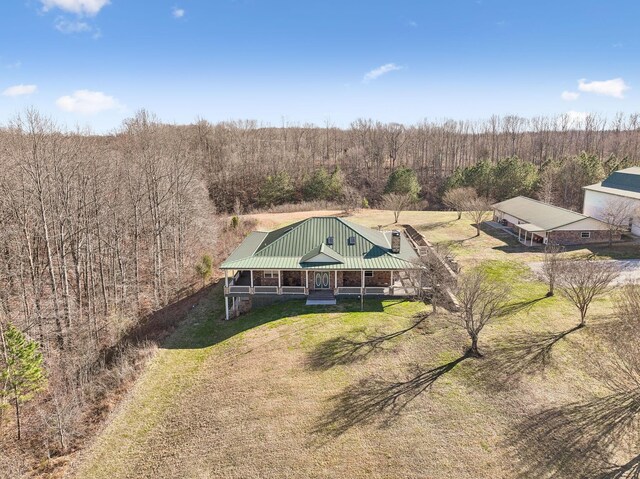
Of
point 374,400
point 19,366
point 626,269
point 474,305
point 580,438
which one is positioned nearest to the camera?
point 580,438

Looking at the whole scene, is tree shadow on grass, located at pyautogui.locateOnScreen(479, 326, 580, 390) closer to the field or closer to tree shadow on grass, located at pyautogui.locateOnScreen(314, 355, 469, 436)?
the field

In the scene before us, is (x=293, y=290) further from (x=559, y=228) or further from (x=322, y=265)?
(x=559, y=228)

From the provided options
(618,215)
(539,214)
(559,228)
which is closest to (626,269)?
(559,228)

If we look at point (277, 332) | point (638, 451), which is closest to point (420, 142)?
point (277, 332)

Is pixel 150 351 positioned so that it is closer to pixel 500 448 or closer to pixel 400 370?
pixel 400 370

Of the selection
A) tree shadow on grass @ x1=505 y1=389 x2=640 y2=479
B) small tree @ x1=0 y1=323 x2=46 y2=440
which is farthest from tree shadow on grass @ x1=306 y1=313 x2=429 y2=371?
small tree @ x1=0 y1=323 x2=46 y2=440

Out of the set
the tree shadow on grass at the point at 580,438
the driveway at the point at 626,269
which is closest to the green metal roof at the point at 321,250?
the driveway at the point at 626,269

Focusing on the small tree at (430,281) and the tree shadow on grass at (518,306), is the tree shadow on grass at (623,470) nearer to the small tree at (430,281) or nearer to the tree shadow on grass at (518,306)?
the tree shadow on grass at (518,306)

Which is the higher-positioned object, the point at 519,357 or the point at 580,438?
the point at 519,357
